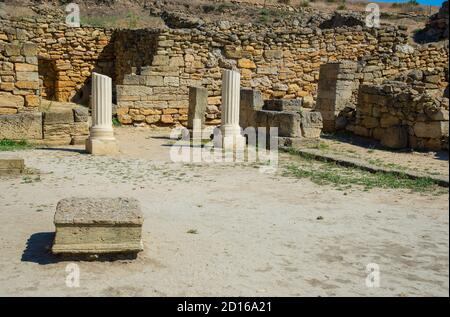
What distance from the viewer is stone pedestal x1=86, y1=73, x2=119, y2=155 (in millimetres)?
11359

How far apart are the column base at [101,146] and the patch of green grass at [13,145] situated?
5.00 ft

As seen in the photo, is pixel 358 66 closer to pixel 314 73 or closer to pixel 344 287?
pixel 314 73

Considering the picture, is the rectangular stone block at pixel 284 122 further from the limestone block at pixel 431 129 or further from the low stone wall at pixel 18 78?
the low stone wall at pixel 18 78

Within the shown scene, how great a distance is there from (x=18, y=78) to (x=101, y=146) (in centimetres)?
349

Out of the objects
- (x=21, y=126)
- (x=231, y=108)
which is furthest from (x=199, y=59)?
(x=21, y=126)

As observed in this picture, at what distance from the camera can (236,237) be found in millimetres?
5688

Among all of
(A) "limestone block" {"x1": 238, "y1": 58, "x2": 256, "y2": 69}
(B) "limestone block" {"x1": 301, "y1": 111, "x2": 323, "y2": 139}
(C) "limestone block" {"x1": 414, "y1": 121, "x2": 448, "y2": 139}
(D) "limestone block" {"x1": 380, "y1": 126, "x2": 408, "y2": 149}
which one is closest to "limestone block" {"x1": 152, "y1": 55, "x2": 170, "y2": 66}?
(A) "limestone block" {"x1": 238, "y1": 58, "x2": 256, "y2": 69}

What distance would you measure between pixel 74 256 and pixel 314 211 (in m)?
3.25

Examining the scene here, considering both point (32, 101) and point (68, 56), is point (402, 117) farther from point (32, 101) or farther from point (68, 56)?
point (68, 56)

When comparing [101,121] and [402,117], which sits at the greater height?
[402,117]

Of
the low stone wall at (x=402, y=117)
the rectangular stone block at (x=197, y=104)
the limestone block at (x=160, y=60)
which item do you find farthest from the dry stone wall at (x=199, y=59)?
the rectangular stone block at (x=197, y=104)

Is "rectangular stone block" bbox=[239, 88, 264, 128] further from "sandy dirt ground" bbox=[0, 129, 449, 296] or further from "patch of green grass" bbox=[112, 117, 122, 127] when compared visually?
"sandy dirt ground" bbox=[0, 129, 449, 296]

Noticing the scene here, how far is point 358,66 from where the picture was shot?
52.8 feet
